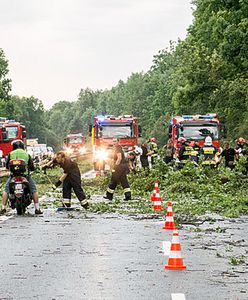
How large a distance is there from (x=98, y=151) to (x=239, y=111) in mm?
26936

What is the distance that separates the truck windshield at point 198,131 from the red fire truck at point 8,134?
43.1ft

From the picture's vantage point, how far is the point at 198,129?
46.0m

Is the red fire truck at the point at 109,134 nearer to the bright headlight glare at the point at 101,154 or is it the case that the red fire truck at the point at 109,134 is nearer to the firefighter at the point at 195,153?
the bright headlight glare at the point at 101,154

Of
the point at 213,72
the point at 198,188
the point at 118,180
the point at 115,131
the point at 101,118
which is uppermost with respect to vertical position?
the point at 213,72

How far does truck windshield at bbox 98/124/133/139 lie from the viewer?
49250 millimetres

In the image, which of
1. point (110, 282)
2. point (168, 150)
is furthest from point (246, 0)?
point (110, 282)

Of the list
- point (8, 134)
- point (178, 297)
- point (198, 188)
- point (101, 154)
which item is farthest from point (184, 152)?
point (178, 297)

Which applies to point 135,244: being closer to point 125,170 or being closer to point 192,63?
point 125,170

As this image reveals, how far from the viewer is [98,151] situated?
49031 millimetres

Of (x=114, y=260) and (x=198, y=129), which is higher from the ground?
(x=198, y=129)

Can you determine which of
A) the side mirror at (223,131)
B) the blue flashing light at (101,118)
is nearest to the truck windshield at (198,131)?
the side mirror at (223,131)

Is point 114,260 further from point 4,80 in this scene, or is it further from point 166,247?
point 4,80

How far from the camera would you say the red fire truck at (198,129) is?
150ft

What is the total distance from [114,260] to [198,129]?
110 feet
